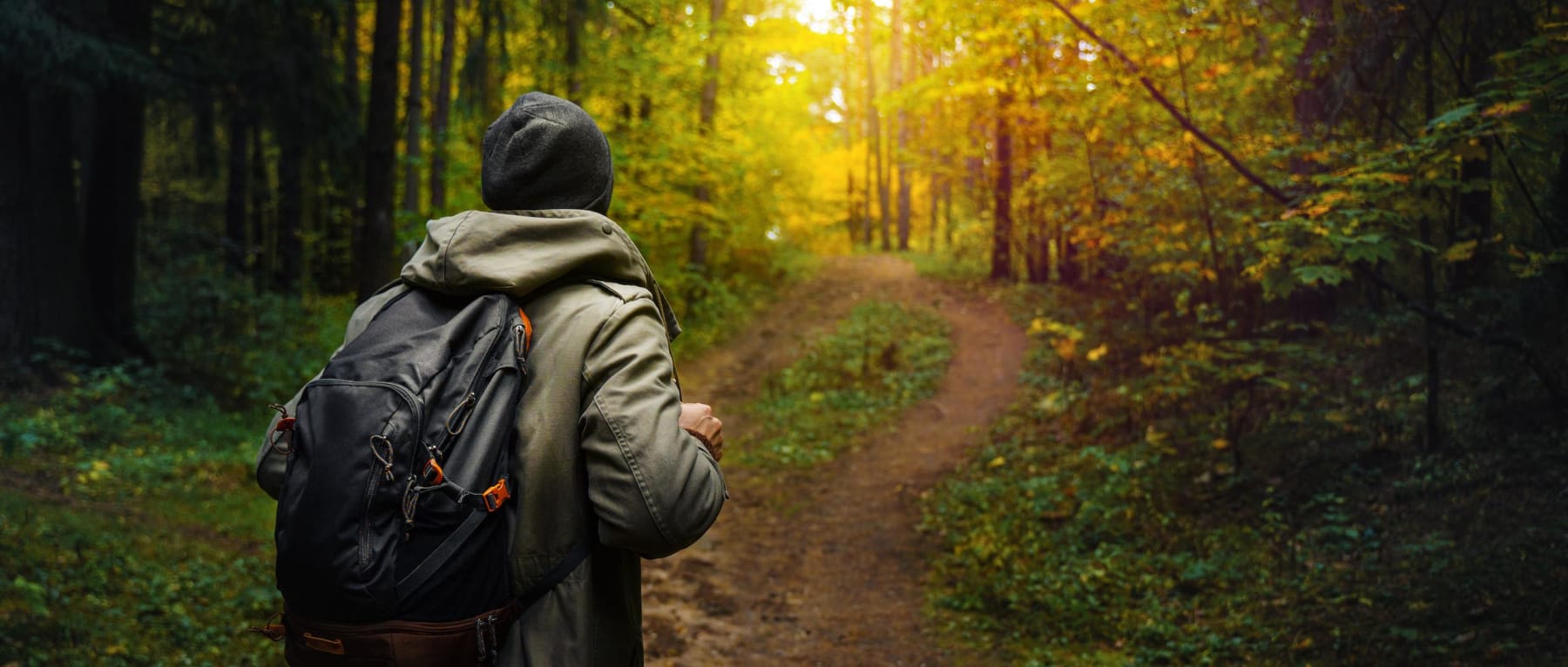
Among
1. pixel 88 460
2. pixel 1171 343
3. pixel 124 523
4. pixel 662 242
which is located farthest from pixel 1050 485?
pixel 662 242

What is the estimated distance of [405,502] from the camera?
1636 millimetres

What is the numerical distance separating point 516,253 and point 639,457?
0.49 metres

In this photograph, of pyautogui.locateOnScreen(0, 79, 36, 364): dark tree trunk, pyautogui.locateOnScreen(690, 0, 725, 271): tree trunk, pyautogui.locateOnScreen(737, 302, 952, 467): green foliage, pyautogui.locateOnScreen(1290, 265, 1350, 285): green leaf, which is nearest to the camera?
pyautogui.locateOnScreen(1290, 265, 1350, 285): green leaf

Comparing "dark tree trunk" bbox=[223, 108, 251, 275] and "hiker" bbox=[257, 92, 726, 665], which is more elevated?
"dark tree trunk" bbox=[223, 108, 251, 275]

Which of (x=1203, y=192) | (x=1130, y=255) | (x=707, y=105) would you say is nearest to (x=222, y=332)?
(x=707, y=105)

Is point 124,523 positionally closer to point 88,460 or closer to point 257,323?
point 88,460

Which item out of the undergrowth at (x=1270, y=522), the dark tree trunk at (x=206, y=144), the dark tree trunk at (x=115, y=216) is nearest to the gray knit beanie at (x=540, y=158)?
the undergrowth at (x=1270, y=522)

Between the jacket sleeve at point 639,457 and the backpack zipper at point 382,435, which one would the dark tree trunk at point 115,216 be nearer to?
the backpack zipper at point 382,435

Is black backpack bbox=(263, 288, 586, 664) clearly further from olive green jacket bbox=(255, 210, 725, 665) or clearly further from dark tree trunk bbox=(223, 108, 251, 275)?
dark tree trunk bbox=(223, 108, 251, 275)

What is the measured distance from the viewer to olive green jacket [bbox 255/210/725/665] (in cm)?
174

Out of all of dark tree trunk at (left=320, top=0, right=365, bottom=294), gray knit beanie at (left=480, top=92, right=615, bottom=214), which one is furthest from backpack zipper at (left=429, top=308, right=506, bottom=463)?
dark tree trunk at (left=320, top=0, right=365, bottom=294)

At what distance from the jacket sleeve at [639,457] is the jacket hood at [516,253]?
164mm

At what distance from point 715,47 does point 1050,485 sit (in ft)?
34.7

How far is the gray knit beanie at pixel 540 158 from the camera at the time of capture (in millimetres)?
1998
